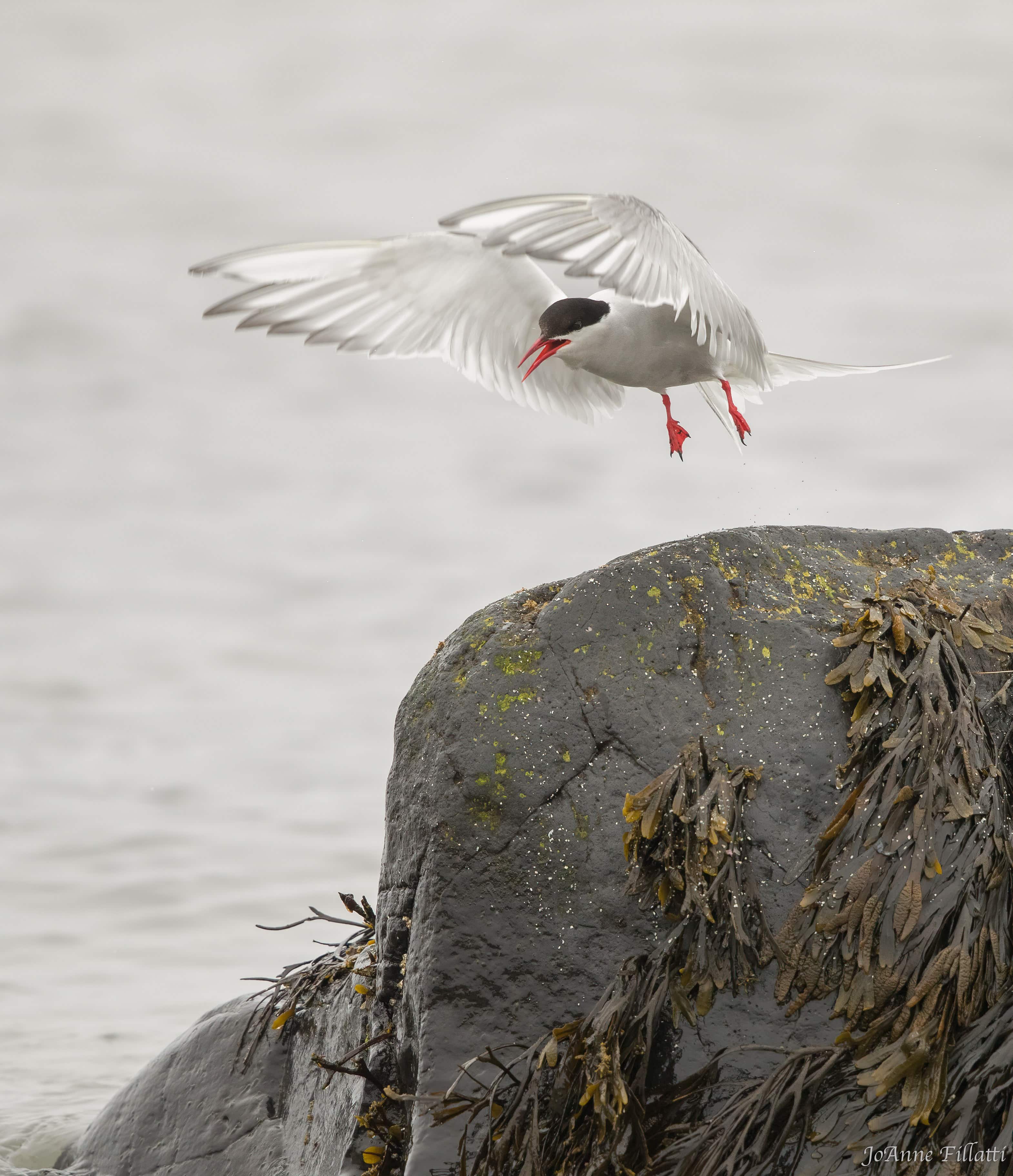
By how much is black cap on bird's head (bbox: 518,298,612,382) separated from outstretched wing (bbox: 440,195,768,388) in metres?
0.79

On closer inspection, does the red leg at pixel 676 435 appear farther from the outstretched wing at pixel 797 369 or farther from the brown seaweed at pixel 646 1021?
the brown seaweed at pixel 646 1021

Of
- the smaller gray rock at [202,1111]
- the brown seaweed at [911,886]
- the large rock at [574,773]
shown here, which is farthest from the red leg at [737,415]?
the smaller gray rock at [202,1111]

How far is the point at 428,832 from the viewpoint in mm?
3463

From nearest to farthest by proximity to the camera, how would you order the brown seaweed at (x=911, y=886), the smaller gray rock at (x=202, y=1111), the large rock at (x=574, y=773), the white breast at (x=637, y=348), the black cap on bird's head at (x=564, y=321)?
the brown seaweed at (x=911, y=886) → the large rock at (x=574, y=773) → the smaller gray rock at (x=202, y=1111) → the black cap on bird's head at (x=564, y=321) → the white breast at (x=637, y=348)

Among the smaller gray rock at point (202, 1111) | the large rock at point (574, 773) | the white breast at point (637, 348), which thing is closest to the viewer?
the large rock at point (574, 773)

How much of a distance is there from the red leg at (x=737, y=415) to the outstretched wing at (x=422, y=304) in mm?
723

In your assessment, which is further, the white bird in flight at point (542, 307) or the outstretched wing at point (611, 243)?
the white bird in flight at point (542, 307)

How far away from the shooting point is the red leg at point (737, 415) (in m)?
6.34

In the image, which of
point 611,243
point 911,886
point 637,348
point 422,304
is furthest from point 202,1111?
point 637,348

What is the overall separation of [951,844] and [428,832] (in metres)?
1.51

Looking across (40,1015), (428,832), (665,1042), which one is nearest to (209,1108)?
(428,832)

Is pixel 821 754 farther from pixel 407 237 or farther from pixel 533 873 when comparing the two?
pixel 407 237

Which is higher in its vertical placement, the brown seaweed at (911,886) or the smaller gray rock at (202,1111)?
the brown seaweed at (911,886)

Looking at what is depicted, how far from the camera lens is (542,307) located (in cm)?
600
